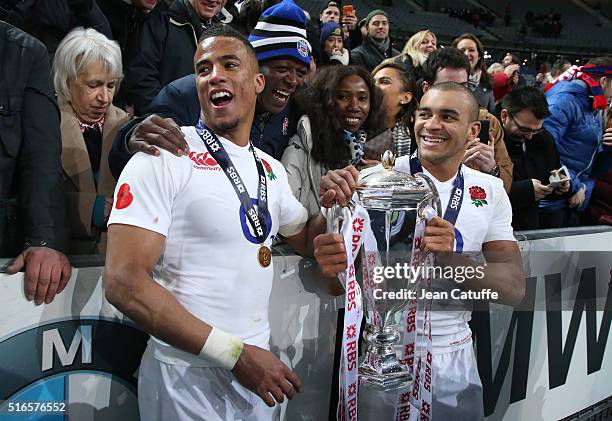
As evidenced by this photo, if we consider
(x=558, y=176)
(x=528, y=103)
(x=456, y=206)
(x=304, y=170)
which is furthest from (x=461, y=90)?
(x=558, y=176)

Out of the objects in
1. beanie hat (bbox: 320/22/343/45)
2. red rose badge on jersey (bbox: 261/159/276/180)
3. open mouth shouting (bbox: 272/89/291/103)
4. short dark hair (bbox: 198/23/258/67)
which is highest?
beanie hat (bbox: 320/22/343/45)

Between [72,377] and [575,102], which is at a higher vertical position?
[575,102]

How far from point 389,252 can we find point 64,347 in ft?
3.78

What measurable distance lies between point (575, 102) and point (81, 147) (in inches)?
135

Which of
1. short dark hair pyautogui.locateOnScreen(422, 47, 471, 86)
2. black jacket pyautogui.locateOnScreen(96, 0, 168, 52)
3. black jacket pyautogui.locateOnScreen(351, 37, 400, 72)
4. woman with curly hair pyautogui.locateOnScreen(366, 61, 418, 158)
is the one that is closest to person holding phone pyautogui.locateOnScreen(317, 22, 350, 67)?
black jacket pyautogui.locateOnScreen(351, 37, 400, 72)

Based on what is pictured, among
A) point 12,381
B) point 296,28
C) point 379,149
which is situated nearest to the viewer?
point 12,381

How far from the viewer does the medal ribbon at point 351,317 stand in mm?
1989

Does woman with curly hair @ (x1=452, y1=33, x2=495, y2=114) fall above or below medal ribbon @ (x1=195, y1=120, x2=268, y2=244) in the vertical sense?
above

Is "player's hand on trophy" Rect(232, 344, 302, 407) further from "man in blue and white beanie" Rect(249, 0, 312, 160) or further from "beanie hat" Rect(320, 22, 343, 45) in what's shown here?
"beanie hat" Rect(320, 22, 343, 45)

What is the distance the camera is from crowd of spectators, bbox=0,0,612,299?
2195mm

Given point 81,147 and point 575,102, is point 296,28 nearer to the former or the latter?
point 81,147

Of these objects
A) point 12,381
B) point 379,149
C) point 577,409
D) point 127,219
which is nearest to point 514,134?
point 379,149

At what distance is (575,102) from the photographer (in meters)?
4.57

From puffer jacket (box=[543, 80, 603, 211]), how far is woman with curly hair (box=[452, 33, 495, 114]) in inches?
17.6
